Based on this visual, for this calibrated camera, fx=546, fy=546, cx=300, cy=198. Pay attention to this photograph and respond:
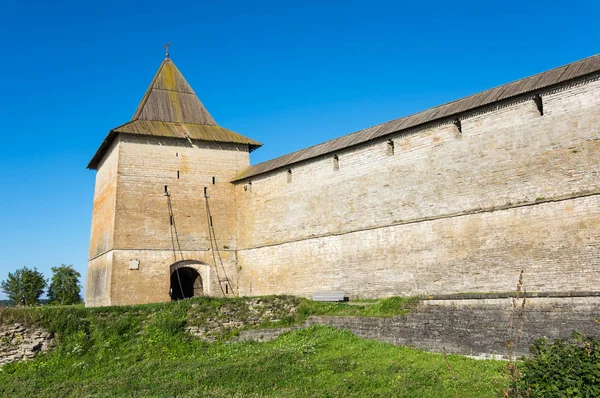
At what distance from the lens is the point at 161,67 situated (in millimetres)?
23500

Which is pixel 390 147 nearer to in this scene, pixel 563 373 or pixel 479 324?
pixel 479 324

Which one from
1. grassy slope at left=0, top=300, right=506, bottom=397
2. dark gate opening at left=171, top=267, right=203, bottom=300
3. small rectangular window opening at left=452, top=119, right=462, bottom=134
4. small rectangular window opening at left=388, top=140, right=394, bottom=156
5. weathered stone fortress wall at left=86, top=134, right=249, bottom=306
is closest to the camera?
grassy slope at left=0, top=300, right=506, bottom=397

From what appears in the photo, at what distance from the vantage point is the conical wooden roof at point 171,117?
20.5 meters

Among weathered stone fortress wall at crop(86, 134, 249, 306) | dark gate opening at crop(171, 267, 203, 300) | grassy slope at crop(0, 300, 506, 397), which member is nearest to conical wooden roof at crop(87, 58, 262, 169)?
weathered stone fortress wall at crop(86, 134, 249, 306)

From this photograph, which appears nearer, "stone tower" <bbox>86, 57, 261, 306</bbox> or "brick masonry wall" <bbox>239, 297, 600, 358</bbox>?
"brick masonry wall" <bbox>239, 297, 600, 358</bbox>

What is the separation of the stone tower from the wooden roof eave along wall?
3104mm

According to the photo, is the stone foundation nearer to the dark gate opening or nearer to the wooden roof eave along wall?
the dark gate opening

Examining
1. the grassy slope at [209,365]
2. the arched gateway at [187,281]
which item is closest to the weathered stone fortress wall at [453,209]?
the arched gateway at [187,281]

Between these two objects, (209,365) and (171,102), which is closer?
(209,365)

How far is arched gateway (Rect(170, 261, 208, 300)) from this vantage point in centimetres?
2015

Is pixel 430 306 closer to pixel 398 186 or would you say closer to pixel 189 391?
pixel 398 186

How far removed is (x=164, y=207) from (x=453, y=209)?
10.7 m

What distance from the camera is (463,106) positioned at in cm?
1403

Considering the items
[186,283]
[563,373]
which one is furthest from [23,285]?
[563,373]
